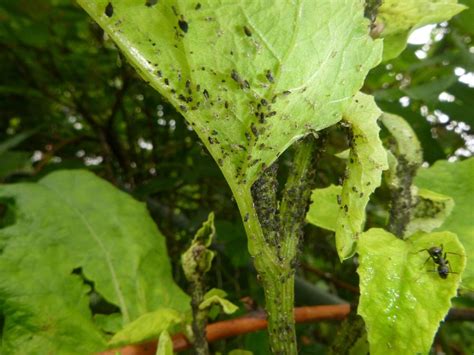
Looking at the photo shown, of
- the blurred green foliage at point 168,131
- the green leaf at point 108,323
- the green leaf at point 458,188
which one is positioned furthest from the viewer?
the blurred green foliage at point 168,131

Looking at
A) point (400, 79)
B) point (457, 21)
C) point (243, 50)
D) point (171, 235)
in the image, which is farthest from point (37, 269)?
point (400, 79)

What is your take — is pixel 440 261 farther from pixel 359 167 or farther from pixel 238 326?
pixel 238 326

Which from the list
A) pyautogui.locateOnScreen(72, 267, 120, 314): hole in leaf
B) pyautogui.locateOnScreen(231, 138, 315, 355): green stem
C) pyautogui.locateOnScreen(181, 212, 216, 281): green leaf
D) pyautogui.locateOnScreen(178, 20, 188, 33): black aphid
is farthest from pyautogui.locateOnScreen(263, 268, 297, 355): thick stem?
→ pyautogui.locateOnScreen(72, 267, 120, 314): hole in leaf

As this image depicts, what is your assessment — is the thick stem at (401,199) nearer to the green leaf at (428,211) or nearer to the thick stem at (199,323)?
the green leaf at (428,211)

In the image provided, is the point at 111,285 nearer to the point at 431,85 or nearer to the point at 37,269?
the point at 37,269

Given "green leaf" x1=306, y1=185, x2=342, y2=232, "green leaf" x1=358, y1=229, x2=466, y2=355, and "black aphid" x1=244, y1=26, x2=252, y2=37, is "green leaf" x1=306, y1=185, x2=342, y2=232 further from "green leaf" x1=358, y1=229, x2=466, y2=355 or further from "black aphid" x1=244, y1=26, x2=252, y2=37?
"black aphid" x1=244, y1=26, x2=252, y2=37

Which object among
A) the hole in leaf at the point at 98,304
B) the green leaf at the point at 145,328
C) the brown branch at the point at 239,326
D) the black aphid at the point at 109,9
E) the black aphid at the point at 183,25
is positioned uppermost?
the black aphid at the point at 109,9

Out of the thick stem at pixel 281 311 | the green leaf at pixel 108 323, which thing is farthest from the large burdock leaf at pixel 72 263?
the thick stem at pixel 281 311
